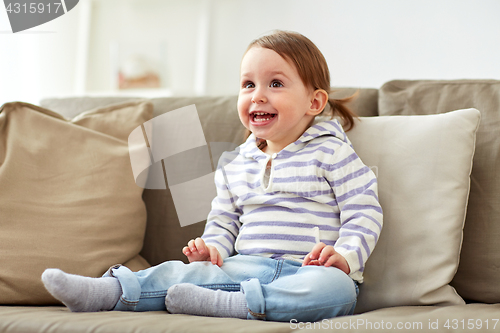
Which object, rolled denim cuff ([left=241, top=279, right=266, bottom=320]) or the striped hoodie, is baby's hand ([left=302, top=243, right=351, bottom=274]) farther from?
rolled denim cuff ([left=241, top=279, right=266, bottom=320])

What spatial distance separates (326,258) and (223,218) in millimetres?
335

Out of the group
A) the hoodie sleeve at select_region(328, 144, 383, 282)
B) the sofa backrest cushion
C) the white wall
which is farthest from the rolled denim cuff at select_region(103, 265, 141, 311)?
the white wall

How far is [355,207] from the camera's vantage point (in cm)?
96

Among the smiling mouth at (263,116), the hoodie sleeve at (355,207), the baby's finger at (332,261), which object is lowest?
the baby's finger at (332,261)

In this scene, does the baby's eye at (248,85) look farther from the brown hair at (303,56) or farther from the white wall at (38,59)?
the white wall at (38,59)

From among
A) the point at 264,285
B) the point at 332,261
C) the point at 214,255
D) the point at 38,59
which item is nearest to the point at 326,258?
the point at 332,261

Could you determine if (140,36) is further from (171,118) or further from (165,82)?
(171,118)

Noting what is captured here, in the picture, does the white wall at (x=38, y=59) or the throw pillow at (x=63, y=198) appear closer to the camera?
the throw pillow at (x=63, y=198)

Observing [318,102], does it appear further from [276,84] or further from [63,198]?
[63,198]

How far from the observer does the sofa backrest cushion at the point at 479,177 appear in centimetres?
99

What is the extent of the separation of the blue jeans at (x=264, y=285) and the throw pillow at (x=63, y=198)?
0.79ft

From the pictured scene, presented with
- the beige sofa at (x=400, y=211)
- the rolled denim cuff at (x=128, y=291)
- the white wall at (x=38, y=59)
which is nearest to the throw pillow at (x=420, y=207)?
the beige sofa at (x=400, y=211)

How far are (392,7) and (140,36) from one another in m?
1.43

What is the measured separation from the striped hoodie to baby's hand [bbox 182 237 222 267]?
8cm
